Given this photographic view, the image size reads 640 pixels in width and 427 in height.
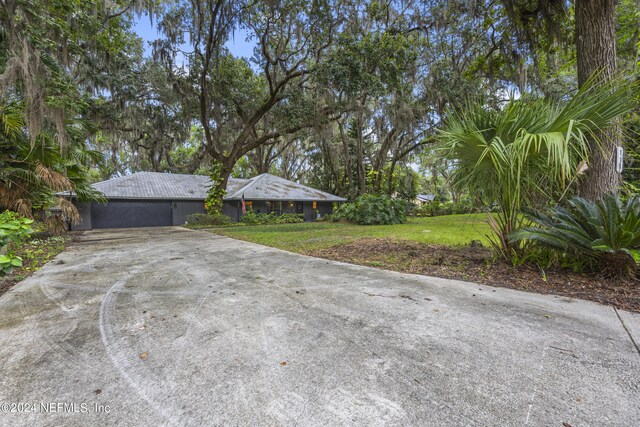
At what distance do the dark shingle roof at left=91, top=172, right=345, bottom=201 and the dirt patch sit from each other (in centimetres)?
1218

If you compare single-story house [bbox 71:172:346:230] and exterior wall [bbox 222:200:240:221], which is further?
exterior wall [bbox 222:200:240:221]

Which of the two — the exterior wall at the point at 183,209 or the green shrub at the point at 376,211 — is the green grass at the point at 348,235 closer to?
the green shrub at the point at 376,211

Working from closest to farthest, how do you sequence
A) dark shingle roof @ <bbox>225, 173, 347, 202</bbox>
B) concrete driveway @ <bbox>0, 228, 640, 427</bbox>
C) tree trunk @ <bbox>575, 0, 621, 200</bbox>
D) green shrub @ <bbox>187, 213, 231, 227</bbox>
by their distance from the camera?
1. concrete driveway @ <bbox>0, 228, 640, 427</bbox>
2. tree trunk @ <bbox>575, 0, 621, 200</bbox>
3. green shrub @ <bbox>187, 213, 231, 227</bbox>
4. dark shingle roof @ <bbox>225, 173, 347, 202</bbox>

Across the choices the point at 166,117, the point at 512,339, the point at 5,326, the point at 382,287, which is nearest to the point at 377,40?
the point at 382,287

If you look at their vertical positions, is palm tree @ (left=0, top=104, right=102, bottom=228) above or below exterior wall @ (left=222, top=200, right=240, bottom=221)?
above

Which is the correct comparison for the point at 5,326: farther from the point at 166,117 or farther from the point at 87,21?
the point at 166,117

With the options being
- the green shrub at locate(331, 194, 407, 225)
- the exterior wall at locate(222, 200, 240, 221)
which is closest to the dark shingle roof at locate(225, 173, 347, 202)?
the exterior wall at locate(222, 200, 240, 221)

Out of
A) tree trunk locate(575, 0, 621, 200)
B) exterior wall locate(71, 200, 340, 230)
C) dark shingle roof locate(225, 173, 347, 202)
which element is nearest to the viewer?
tree trunk locate(575, 0, 621, 200)

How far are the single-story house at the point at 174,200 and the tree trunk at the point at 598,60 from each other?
1490 cm

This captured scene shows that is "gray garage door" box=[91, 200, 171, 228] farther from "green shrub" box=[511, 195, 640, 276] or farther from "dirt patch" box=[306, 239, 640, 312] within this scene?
"green shrub" box=[511, 195, 640, 276]

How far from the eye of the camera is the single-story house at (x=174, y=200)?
1509 cm

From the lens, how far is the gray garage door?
15.0m

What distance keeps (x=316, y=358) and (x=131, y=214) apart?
17773mm

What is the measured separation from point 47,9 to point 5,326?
30.7ft
